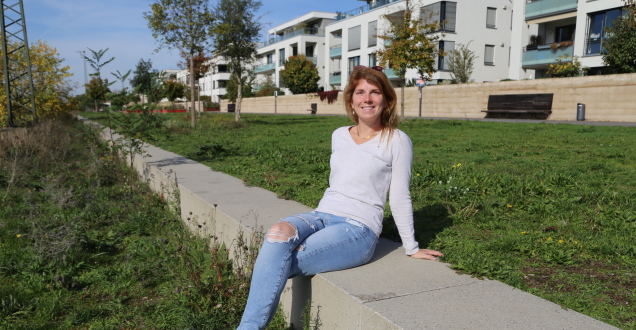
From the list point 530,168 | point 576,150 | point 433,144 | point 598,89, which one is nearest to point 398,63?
point 598,89

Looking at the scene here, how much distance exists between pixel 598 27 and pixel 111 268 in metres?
28.7

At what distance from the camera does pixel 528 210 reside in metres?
4.29

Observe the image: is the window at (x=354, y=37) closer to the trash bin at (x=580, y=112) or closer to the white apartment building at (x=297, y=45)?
the white apartment building at (x=297, y=45)

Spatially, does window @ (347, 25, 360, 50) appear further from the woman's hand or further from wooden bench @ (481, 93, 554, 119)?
the woman's hand

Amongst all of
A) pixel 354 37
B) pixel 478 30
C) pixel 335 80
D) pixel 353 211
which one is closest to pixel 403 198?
pixel 353 211

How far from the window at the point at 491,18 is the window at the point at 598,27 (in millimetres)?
13057

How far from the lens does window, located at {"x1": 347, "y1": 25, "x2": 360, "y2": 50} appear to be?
153ft

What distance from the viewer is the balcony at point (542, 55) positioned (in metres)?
27.9

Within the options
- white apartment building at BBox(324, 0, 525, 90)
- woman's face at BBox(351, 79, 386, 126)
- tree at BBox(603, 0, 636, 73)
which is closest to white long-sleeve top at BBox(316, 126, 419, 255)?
woman's face at BBox(351, 79, 386, 126)

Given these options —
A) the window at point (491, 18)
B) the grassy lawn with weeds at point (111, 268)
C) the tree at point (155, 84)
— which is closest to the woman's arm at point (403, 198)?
the grassy lawn with weeds at point (111, 268)

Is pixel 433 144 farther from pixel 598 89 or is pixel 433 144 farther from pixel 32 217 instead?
pixel 598 89

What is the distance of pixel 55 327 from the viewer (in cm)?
305

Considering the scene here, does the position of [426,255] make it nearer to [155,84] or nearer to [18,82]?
[155,84]

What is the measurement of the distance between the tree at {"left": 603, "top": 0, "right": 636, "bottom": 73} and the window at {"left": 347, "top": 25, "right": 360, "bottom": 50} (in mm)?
27078
